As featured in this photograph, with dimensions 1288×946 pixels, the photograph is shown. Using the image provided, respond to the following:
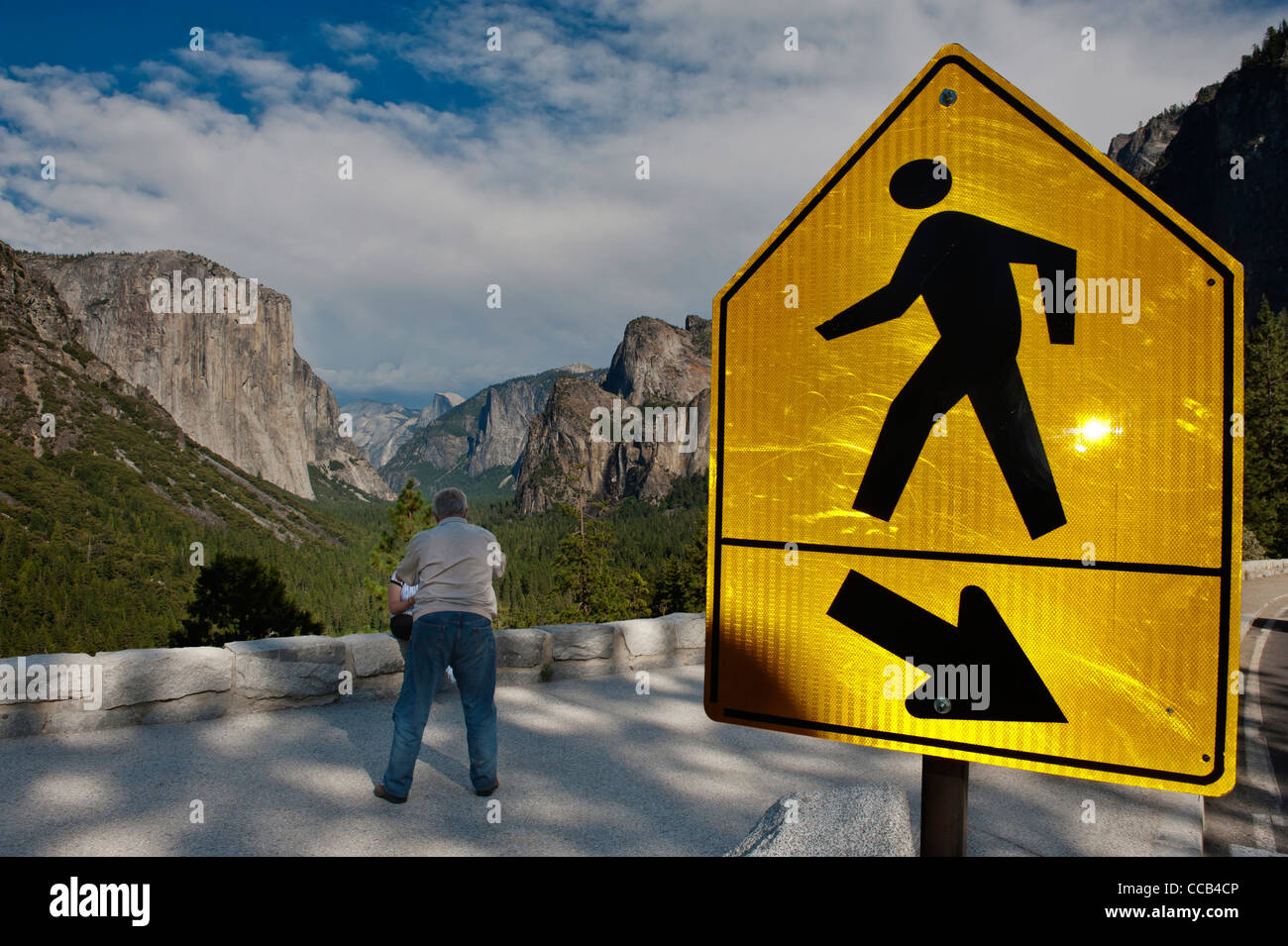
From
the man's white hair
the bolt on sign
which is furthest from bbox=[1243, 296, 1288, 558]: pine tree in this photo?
the bolt on sign

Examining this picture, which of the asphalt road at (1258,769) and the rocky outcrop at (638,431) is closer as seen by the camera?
the asphalt road at (1258,769)

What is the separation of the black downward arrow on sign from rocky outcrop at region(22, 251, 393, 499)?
176484mm

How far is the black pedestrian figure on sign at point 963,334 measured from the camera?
1108mm

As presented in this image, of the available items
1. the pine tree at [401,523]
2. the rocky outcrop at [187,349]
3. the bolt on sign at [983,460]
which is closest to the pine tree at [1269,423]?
the pine tree at [401,523]

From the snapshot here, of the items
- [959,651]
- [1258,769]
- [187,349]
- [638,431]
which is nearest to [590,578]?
[1258,769]

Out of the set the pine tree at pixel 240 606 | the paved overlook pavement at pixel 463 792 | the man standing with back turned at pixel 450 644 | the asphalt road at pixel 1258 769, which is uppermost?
the man standing with back turned at pixel 450 644

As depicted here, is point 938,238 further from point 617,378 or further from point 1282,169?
point 617,378

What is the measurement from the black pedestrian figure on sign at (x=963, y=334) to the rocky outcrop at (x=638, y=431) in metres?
135

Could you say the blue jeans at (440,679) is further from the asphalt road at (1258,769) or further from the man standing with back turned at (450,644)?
the asphalt road at (1258,769)

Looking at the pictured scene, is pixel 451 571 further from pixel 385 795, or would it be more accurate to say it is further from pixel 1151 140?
pixel 1151 140

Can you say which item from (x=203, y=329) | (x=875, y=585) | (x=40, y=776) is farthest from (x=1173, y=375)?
(x=203, y=329)

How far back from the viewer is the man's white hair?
5.01 m

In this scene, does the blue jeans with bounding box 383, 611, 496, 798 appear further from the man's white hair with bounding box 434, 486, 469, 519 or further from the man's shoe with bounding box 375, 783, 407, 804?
the man's white hair with bounding box 434, 486, 469, 519

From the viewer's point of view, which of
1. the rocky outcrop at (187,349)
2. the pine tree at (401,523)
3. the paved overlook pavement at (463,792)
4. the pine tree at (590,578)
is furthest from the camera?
the rocky outcrop at (187,349)
